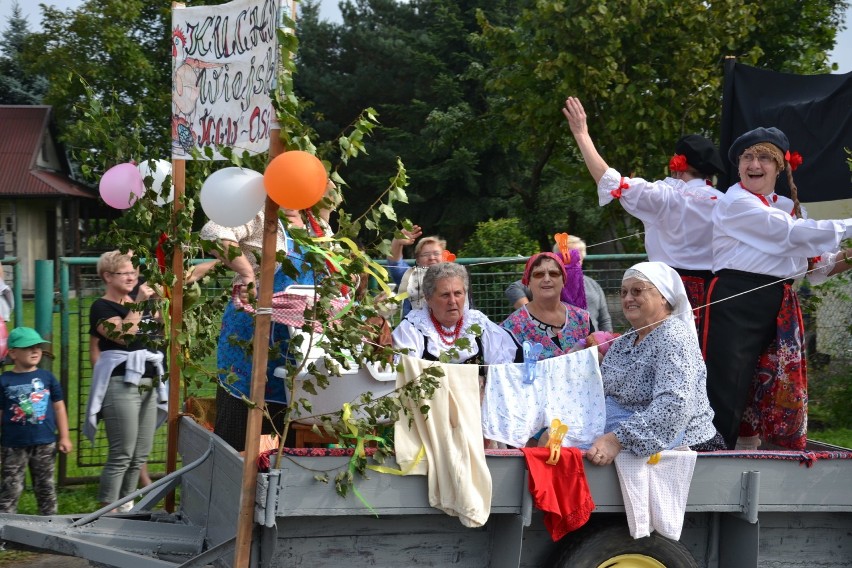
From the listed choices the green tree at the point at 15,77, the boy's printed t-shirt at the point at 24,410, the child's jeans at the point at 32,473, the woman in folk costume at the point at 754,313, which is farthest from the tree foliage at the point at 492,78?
the green tree at the point at 15,77

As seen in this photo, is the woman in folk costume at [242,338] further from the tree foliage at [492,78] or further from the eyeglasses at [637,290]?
the eyeglasses at [637,290]

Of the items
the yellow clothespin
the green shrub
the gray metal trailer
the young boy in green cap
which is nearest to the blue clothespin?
the yellow clothespin

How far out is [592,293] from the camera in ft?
23.7

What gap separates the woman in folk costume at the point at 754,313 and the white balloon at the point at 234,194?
7.91 ft

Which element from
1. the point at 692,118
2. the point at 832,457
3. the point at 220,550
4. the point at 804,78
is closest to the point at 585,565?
the point at 832,457

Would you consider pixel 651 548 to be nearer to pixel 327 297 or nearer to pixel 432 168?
pixel 327 297

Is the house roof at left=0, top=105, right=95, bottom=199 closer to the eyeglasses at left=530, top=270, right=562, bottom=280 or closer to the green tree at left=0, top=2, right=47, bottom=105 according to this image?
the green tree at left=0, top=2, right=47, bottom=105

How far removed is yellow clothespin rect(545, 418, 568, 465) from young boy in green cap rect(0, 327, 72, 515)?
301 centimetres

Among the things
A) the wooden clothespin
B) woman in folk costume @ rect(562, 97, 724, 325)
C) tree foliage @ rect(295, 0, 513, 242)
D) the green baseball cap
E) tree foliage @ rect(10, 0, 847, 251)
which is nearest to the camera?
woman in folk costume @ rect(562, 97, 724, 325)

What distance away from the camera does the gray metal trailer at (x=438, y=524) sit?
397 cm

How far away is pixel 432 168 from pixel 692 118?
57.7 ft

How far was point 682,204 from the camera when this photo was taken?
5352mm

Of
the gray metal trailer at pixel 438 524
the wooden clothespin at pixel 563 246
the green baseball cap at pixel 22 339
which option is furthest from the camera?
the wooden clothespin at pixel 563 246

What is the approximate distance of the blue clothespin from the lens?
461 cm
